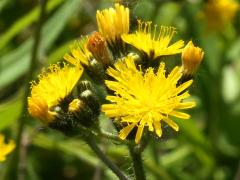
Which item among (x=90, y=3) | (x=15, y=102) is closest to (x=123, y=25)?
(x=15, y=102)

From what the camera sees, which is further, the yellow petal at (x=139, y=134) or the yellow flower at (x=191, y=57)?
the yellow flower at (x=191, y=57)

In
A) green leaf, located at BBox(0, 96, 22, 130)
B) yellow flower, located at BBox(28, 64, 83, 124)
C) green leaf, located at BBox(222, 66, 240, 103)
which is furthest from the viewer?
green leaf, located at BBox(222, 66, 240, 103)

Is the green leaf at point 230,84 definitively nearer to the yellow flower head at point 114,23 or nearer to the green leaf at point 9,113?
the green leaf at point 9,113

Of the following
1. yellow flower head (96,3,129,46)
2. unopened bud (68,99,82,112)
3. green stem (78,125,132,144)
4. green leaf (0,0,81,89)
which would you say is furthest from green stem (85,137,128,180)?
green leaf (0,0,81,89)

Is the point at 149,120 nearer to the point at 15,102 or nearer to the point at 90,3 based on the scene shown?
the point at 15,102

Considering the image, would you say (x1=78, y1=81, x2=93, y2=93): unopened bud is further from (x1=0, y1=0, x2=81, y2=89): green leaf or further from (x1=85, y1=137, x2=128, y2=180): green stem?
(x1=0, y1=0, x2=81, y2=89): green leaf

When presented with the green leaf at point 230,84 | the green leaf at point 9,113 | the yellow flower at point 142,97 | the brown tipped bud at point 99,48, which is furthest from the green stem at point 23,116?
the green leaf at point 230,84
